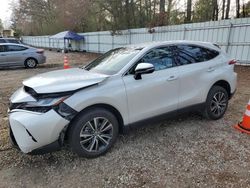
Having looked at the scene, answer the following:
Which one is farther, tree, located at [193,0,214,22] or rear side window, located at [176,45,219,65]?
tree, located at [193,0,214,22]

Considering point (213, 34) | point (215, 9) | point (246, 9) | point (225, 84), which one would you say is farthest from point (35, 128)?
point (215, 9)

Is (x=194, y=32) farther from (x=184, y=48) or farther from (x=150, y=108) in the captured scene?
(x=150, y=108)

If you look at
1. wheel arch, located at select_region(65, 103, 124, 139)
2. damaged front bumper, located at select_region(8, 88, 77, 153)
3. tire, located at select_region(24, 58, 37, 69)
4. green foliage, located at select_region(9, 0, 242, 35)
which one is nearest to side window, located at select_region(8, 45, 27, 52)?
tire, located at select_region(24, 58, 37, 69)

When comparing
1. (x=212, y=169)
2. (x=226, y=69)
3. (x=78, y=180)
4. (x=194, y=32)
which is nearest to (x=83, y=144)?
(x=78, y=180)

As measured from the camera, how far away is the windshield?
10.9ft

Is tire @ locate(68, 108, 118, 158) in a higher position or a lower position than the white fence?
lower

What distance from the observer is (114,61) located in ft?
11.8

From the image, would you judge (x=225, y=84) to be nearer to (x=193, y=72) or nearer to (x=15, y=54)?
(x=193, y=72)

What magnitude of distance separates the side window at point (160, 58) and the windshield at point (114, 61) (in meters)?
0.20

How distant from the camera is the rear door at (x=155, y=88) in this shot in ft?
10.4

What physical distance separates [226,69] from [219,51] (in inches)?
15.2

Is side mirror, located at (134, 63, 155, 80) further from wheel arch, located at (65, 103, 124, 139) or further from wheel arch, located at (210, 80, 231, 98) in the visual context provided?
wheel arch, located at (210, 80, 231, 98)

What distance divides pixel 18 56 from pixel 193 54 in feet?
34.4

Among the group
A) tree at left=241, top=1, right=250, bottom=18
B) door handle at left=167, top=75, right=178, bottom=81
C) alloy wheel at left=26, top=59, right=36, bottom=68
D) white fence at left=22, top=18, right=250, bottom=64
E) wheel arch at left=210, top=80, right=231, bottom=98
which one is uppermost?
tree at left=241, top=1, right=250, bottom=18
